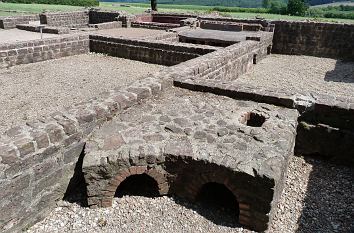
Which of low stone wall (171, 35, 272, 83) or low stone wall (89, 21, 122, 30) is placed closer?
low stone wall (171, 35, 272, 83)

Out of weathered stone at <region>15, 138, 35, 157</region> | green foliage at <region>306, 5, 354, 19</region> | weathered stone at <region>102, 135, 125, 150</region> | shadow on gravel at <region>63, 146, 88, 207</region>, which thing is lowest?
shadow on gravel at <region>63, 146, 88, 207</region>

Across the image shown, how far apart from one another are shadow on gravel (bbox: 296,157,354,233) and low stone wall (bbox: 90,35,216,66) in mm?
6149

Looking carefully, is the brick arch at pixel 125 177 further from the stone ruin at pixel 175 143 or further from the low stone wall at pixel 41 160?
the low stone wall at pixel 41 160

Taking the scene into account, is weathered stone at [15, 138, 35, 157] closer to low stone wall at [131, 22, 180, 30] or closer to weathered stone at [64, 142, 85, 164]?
weathered stone at [64, 142, 85, 164]

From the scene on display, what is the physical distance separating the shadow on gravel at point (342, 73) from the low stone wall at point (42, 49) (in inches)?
362

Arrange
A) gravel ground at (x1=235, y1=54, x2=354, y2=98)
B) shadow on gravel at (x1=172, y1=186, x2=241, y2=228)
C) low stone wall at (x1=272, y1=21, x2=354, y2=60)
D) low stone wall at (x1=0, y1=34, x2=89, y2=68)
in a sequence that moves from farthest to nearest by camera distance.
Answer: low stone wall at (x1=272, y1=21, x2=354, y2=60) < low stone wall at (x1=0, y1=34, x2=89, y2=68) < gravel ground at (x1=235, y1=54, x2=354, y2=98) < shadow on gravel at (x1=172, y1=186, x2=241, y2=228)

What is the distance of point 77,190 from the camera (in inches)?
208

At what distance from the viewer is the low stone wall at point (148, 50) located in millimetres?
11477

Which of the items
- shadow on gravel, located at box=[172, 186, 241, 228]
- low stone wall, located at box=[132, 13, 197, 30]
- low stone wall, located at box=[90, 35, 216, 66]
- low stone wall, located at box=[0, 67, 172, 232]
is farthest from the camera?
low stone wall, located at box=[132, 13, 197, 30]

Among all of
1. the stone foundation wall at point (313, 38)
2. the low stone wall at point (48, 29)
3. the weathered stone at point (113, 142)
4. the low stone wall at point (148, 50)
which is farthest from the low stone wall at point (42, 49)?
the stone foundation wall at point (313, 38)

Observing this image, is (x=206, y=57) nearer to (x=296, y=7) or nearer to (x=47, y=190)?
(x=47, y=190)

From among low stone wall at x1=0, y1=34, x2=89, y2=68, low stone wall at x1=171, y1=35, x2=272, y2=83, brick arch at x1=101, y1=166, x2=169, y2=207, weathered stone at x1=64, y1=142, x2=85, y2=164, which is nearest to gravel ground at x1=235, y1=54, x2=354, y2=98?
low stone wall at x1=171, y1=35, x2=272, y2=83

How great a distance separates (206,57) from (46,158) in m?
6.09

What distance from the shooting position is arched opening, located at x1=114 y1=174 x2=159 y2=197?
16.9 ft
